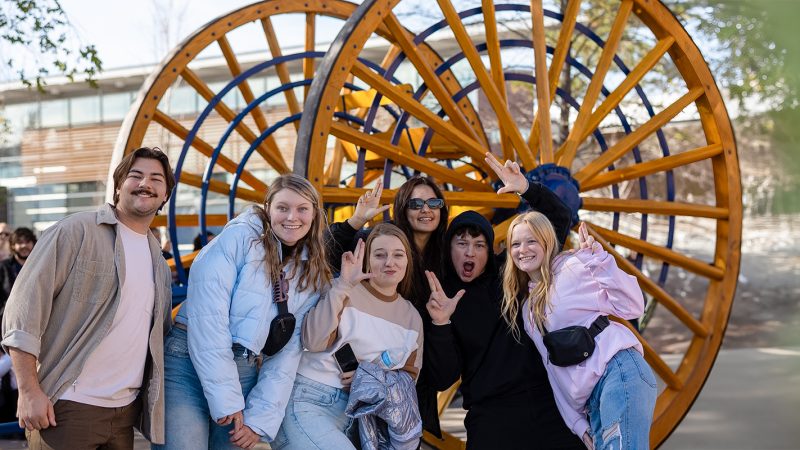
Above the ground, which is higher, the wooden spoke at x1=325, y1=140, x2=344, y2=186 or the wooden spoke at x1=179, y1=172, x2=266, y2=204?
the wooden spoke at x1=325, y1=140, x2=344, y2=186

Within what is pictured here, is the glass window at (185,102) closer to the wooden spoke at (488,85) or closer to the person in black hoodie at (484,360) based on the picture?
the wooden spoke at (488,85)

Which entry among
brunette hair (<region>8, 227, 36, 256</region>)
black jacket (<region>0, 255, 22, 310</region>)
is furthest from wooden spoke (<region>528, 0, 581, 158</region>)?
black jacket (<region>0, 255, 22, 310</region>)

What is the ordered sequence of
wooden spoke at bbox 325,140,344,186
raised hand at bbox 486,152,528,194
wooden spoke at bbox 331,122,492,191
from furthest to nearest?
1. wooden spoke at bbox 325,140,344,186
2. wooden spoke at bbox 331,122,492,191
3. raised hand at bbox 486,152,528,194

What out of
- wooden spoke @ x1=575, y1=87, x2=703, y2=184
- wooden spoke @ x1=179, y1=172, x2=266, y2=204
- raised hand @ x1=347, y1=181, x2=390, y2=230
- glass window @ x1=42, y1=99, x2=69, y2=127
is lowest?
wooden spoke @ x1=179, y1=172, x2=266, y2=204

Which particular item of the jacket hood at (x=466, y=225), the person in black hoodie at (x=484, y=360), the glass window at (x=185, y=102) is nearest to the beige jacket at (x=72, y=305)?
the person in black hoodie at (x=484, y=360)

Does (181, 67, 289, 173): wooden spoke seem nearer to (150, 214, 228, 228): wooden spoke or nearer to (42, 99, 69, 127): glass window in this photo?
(150, 214, 228, 228): wooden spoke

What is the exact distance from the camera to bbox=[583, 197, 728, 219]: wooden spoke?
6023 millimetres

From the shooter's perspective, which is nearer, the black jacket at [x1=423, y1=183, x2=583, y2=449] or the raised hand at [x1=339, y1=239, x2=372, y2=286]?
the raised hand at [x1=339, y1=239, x2=372, y2=286]

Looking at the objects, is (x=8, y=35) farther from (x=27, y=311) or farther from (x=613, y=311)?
(x=613, y=311)

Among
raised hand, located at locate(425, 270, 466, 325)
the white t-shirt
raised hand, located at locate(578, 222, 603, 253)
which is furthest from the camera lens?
raised hand, located at locate(425, 270, 466, 325)

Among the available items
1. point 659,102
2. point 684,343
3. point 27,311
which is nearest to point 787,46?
point 659,102

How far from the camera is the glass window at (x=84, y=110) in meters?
23.6

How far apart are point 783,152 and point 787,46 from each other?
10.1 feet

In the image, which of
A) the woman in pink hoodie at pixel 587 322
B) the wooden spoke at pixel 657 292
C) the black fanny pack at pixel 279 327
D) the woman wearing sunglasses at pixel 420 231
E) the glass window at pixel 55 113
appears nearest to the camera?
the black fanny pack at pixel 279 327
